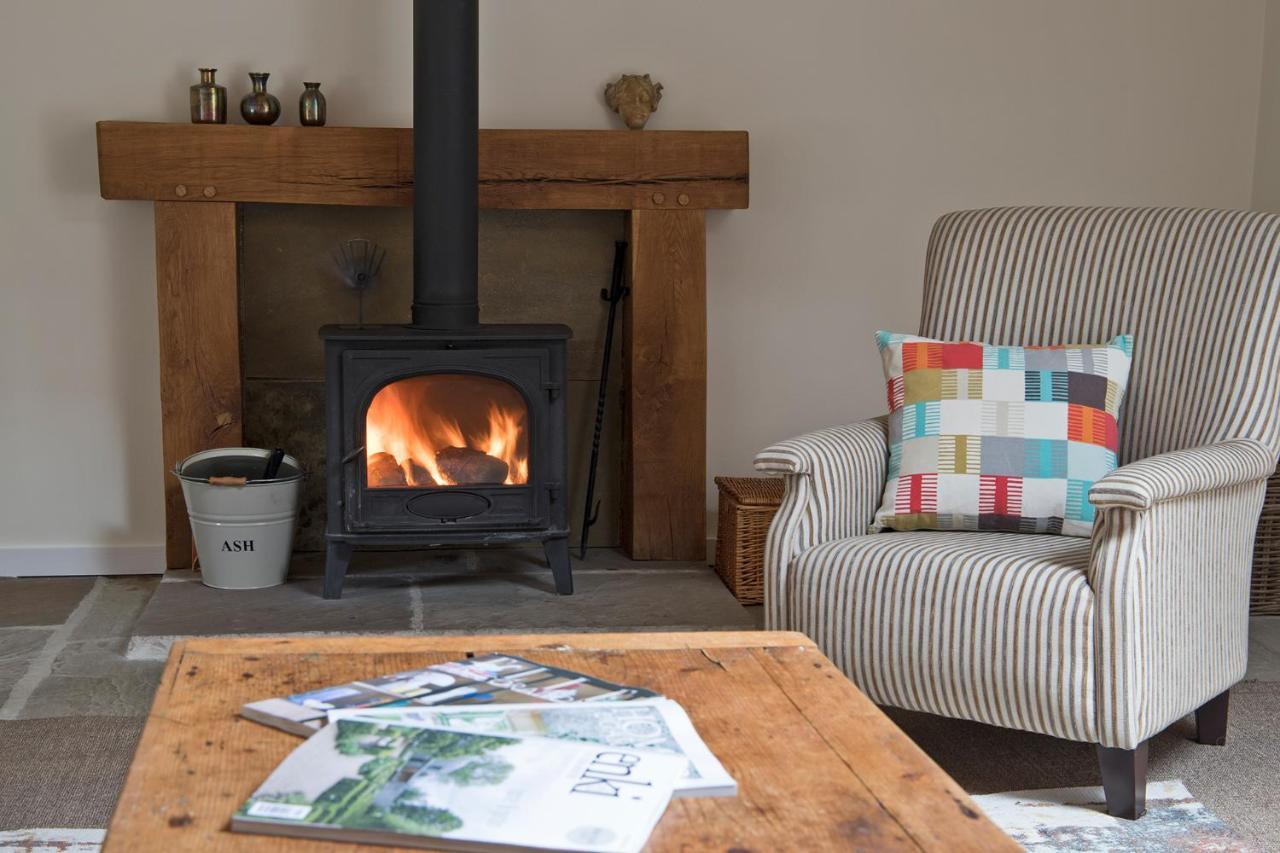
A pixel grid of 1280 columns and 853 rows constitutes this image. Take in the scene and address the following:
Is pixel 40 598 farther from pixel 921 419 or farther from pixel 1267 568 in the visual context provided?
pixel 1267 568

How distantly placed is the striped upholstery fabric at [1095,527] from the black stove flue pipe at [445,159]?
3.79 feet

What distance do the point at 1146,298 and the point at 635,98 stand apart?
1.59 m

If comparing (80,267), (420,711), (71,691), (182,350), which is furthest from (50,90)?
(420,711)

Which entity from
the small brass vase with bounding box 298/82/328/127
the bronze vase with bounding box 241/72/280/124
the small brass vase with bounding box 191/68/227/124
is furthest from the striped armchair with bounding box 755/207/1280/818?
the small brass vase with bounding box 191/68/227/124

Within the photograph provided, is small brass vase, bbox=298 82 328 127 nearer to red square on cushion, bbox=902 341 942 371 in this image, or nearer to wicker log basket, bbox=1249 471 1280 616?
red square on cushion, bbox=902 341 942 371

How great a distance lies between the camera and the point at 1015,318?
282cm

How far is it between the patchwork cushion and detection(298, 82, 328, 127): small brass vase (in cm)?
184

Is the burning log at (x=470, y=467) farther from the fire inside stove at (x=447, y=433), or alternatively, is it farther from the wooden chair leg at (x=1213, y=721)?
the wooden chair leg at (x=1213, y=721)

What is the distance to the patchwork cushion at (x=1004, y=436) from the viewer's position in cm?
249

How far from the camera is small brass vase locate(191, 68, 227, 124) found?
357 cm

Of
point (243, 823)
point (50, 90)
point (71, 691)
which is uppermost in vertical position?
point (50, 90)

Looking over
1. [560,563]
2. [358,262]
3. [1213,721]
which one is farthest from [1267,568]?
[358,262]

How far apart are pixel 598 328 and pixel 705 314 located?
333 mm

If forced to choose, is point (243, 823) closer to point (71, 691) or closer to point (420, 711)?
point (420, 711)
